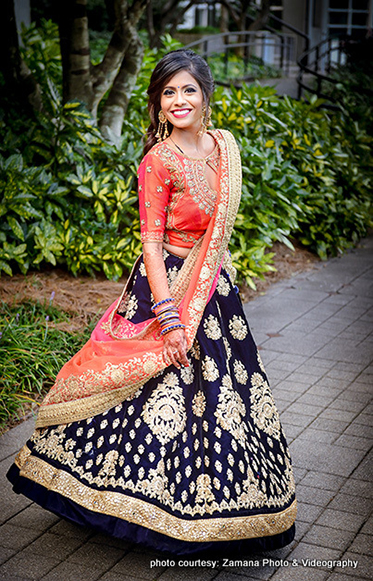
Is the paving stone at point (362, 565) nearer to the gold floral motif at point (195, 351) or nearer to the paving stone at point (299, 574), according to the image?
the paving stone at point (299, 574)

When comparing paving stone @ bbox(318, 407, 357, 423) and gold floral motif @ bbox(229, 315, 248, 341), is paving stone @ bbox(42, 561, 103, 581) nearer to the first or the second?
gold floral motif @ bbox(229, 315, 248, 341)

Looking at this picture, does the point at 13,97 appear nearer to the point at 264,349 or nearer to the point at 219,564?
the point at 264,349

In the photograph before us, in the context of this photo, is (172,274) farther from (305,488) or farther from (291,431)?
(291,431)

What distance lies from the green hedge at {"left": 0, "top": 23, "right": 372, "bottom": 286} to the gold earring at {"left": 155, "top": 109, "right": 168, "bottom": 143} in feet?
8.98

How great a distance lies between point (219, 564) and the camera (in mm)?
2934

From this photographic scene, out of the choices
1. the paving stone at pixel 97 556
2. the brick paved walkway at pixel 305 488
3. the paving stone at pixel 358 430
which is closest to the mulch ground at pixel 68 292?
the brick paved walkway at pixel 305 488

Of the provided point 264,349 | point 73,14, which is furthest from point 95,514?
point 73,14

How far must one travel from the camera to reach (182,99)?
285 centimetres

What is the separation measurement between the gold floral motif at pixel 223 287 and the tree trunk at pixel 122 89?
3.95 meters

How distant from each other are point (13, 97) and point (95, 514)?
460 cm

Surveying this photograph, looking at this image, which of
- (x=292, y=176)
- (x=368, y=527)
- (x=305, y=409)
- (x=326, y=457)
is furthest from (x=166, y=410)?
(x=292, y=176)

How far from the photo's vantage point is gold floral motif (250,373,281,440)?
3.07 m

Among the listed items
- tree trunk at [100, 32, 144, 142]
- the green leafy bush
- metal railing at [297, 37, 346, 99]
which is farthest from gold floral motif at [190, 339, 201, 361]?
metal railing at [297, 37, 346, 99]

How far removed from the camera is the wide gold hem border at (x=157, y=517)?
2.73m
